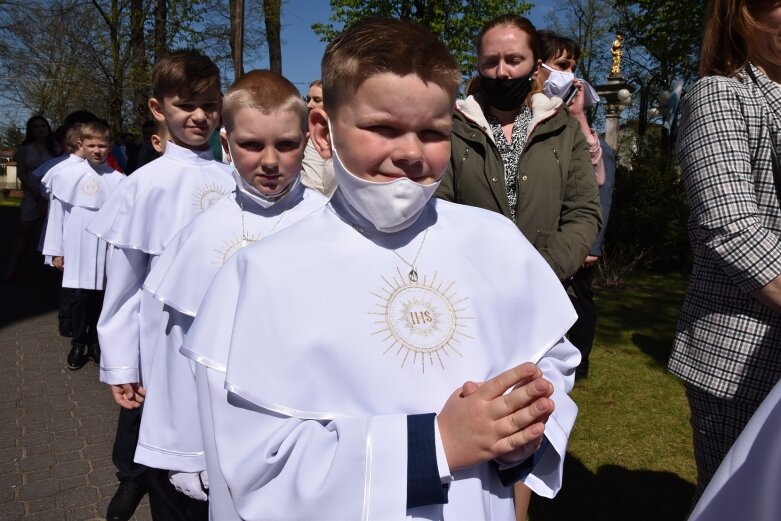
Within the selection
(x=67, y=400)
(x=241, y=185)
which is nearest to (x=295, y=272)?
(x=241, y=185)

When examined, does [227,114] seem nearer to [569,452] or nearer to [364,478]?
[364,478]

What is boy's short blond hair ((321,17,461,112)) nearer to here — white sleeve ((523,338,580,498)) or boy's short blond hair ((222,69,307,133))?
white sleeve ((523,338,580,498))

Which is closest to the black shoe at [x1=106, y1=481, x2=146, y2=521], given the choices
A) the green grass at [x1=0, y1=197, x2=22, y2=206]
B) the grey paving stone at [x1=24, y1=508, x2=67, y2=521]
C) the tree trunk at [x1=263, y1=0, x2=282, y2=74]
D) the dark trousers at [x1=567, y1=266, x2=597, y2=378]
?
the grey paving stone at [x1=24, y1=508, x2=67, y2=521]

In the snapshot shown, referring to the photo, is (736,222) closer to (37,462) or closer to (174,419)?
(174,419)

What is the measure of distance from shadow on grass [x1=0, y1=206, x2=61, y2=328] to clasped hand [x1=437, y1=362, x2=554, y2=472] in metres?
8.23

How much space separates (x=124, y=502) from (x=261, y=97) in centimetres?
241

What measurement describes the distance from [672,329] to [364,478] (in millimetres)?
7369

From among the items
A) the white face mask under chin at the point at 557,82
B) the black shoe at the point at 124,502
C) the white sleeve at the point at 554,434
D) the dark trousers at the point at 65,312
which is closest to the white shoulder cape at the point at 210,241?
the white sleeve at the point at 554,434

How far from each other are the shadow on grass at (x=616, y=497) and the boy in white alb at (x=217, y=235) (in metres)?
2.11

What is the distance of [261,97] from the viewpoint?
101 inches

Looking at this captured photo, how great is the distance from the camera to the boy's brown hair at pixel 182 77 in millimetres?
2980

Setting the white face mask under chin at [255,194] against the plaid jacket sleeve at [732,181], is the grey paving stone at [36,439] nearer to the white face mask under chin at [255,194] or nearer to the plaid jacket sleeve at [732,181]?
the white face mask under chin at [255,194]

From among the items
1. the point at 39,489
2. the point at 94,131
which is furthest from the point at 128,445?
the point at 94,131

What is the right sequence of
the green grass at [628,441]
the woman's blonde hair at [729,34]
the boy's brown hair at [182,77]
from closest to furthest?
the woman's blonde hair at [729,34] < the boy's brown hair at [182,77] < the green grass at [628,441]
